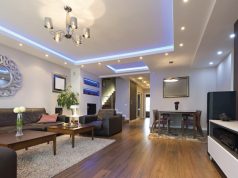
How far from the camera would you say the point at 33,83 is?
18.0 ft

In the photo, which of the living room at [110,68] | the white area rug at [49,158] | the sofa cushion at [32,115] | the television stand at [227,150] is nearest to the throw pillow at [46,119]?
the living room at [110,68]

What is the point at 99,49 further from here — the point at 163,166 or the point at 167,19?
the point at 163,166

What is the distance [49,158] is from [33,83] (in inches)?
135

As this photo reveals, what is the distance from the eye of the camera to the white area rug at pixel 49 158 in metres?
2.40

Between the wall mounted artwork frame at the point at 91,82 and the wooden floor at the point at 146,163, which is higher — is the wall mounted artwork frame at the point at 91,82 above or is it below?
above

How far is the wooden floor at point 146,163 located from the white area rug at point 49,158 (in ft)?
0.61

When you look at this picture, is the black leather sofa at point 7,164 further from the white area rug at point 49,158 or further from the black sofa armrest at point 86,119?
the black sofa armrest at point 86,119

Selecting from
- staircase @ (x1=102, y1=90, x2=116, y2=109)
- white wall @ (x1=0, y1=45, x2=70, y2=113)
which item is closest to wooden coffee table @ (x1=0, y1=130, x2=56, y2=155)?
white wall @ (x1=0, y1=45, x2=70, y2=113)

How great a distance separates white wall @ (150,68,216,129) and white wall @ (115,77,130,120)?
2.89 m

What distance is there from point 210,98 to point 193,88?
3415 millimetres

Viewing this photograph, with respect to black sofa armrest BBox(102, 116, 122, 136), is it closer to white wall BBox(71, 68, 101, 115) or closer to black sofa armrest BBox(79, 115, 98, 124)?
black sofa armrest BBox(79, 115, 98, 124)

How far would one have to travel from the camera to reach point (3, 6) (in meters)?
3.11

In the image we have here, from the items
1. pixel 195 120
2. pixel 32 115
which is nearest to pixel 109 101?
pixel 32 115

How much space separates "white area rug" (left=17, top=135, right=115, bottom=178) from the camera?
2.40 m
